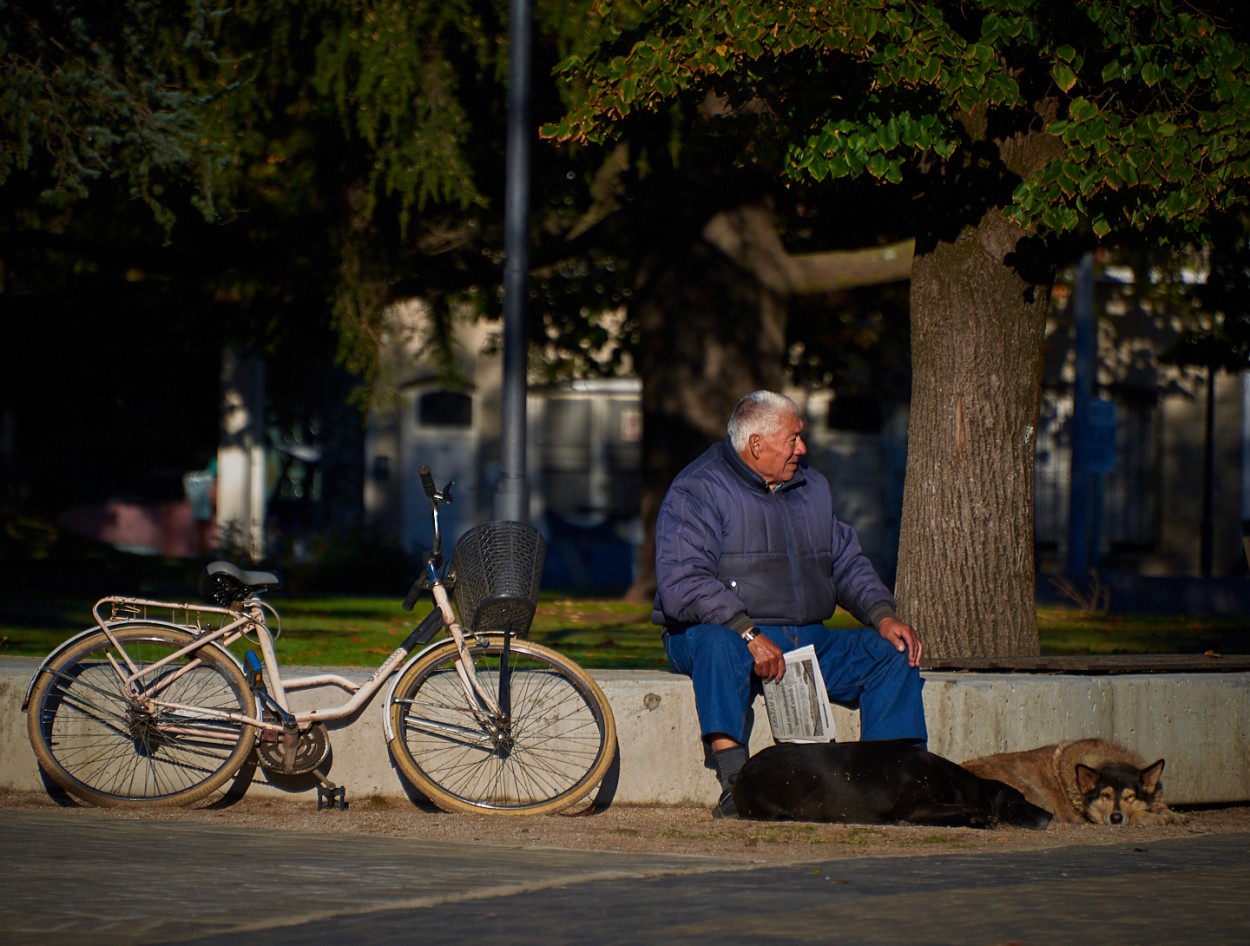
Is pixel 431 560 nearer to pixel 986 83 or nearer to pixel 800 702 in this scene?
pixel 800 702

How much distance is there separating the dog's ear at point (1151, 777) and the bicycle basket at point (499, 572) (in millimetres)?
2560

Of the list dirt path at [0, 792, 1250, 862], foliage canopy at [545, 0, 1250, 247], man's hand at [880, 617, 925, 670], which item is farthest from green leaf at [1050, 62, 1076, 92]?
dirt path at [0, 792, 1250, 862]

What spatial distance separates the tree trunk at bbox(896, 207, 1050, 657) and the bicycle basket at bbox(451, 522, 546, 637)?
103 inches

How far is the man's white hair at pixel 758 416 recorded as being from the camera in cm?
745

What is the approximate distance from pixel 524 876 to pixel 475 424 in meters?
22.7

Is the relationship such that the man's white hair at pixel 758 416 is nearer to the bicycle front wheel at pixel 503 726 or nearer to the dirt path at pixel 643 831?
the bicycle front wheel at pixel 503 726

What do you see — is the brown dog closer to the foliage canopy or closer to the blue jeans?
the blue jeans

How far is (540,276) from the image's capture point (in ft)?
66.0

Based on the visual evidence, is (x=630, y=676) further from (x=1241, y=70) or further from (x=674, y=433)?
(x=674, y=433)

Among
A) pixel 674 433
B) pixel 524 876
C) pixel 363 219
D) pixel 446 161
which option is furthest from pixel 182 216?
pixel 524 876

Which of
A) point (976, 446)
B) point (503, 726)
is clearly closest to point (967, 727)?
point (976, 446)

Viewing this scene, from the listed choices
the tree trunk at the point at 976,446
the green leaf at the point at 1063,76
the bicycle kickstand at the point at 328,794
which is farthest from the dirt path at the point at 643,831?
the green leaf at the point at 1063,76

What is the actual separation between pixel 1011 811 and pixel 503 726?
6.40 ft

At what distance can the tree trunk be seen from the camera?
354 inches
